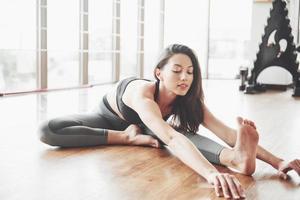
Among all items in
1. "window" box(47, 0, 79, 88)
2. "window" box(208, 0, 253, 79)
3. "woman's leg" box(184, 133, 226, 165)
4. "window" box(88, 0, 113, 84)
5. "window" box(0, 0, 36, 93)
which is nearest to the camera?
"woman's leg" box(184, 133, 226, 165)

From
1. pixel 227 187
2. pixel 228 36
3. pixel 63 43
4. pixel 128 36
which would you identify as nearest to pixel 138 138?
pixel 227 187

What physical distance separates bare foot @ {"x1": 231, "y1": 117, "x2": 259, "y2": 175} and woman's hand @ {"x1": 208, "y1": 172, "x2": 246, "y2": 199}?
0.22 metres

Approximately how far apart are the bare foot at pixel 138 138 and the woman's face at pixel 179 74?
0.41m

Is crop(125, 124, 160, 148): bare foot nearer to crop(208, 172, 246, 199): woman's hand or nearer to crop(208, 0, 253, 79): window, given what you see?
crop(208, 172, 246, 199): woman's hand

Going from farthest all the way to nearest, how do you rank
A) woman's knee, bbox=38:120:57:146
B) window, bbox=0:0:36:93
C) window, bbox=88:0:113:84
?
window, bbox=88:0:113:84
window, bbox=0:0:36:93
woman's knee, bbox=38:120:57:146

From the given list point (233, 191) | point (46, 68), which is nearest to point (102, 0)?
point (46, 68)

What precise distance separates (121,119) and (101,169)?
59 cm

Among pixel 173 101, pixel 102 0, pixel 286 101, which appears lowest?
pixel 286 101

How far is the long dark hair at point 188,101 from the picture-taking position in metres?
2.18

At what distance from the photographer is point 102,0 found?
720 cm

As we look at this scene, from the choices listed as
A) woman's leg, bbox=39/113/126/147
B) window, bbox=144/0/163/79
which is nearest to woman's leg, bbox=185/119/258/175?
woman's leg, bbox=39/113/126/147

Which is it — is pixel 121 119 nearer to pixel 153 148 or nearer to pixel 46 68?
pixel 153 148

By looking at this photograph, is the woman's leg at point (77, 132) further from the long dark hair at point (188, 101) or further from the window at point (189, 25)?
the window at point (189, 25)

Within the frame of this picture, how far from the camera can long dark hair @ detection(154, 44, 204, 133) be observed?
218 centimetres
